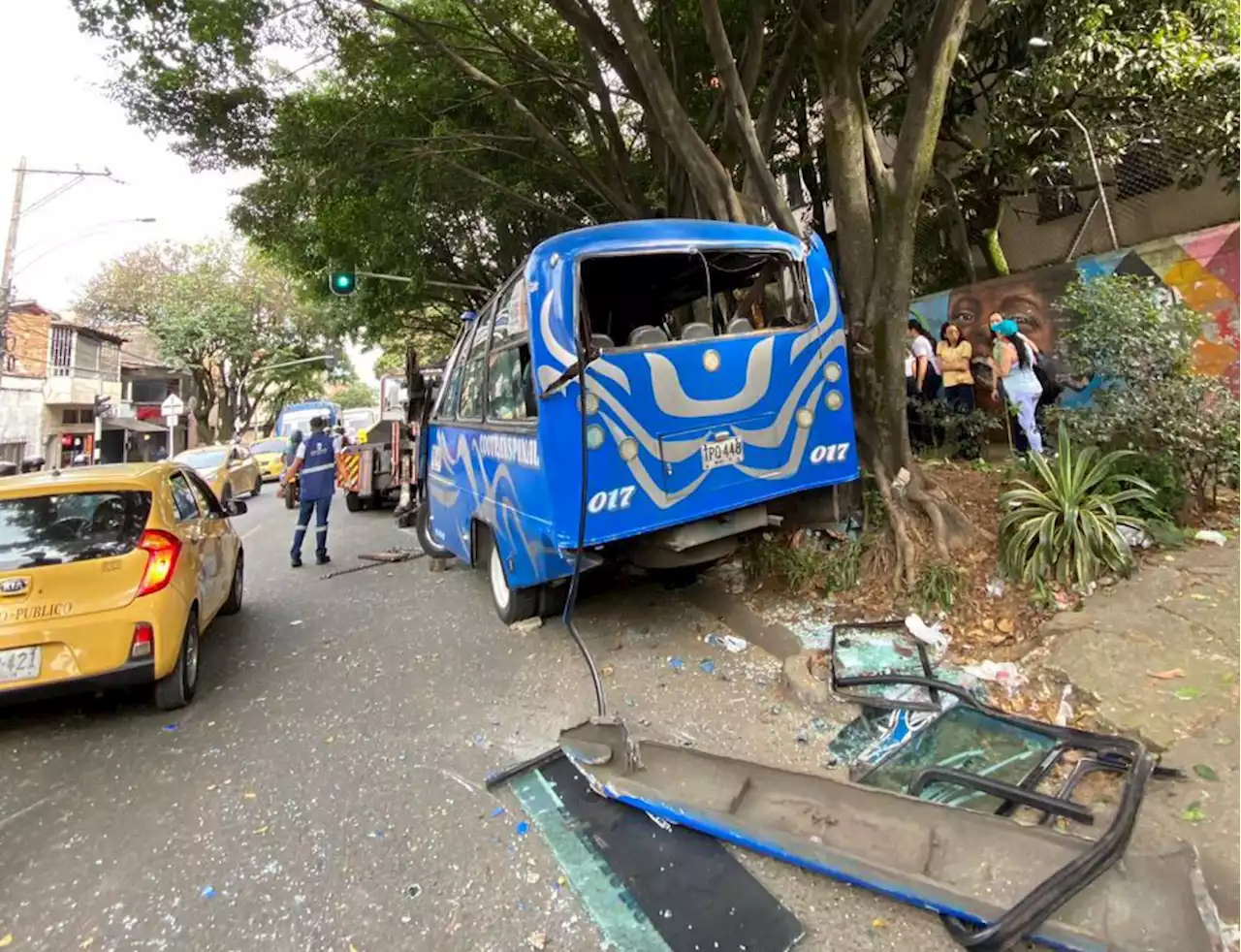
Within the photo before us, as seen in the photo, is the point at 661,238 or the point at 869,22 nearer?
the point at 661,238

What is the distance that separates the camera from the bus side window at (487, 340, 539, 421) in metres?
4.54

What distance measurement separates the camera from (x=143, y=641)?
13.8 feet

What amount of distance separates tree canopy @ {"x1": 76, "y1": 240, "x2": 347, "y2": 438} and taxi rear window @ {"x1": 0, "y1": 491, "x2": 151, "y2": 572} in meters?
28.3

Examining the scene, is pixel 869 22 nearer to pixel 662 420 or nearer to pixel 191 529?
pixel 662 420

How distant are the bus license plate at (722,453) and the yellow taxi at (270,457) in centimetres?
2132

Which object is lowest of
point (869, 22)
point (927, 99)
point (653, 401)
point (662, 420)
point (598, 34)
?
point (662, 420)

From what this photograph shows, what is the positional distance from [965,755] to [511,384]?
11.0 feet

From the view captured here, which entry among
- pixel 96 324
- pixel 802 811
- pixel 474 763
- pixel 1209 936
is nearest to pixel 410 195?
pixel 474 763

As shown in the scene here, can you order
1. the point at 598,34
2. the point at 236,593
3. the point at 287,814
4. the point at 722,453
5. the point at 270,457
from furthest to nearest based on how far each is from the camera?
the point at 270,457
the point at 598,34
the point at 236,593
the point at 722,453
the point at 287,814

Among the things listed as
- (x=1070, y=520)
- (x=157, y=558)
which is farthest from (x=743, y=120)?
(x=157, y=558)

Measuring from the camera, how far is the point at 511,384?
488cm

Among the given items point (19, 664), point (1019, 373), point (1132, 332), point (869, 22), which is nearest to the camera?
point (19, 664)

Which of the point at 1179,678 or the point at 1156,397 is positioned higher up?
the point at 1156,397

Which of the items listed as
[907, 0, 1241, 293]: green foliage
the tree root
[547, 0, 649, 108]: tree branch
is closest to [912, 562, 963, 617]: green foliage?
the tree root
